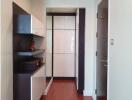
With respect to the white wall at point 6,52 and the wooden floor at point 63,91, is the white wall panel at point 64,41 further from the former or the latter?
the white wall at point 6,52

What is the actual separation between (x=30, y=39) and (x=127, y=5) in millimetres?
2931

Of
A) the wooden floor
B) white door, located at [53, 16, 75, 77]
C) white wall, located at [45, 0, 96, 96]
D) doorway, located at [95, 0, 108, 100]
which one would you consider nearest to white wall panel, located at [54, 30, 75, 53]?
white door, located at [53, 16, 75, 77]

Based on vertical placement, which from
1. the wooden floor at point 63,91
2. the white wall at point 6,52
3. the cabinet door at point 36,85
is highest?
the white wall at point 6,52

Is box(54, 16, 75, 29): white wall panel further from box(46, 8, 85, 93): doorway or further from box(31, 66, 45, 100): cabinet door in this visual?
box(31, 66, 45, 100): cabinet door

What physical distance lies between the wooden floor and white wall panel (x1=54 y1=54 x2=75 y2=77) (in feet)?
1.19

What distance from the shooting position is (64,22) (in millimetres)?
7312

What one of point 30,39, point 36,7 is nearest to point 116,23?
point 30,39

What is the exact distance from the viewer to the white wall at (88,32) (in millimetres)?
5150

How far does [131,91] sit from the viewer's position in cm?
210

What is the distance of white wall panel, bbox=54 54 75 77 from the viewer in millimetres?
7277

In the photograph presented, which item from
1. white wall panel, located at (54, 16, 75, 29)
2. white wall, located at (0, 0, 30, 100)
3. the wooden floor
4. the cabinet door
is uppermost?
white wall panel, located at (54, 16, 75, 29)

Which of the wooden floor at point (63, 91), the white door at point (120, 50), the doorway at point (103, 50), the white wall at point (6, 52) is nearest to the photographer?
the white door at point (120, 50)

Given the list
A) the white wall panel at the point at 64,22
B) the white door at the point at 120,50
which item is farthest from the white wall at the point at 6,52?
the white wall panel at the point at 64,22

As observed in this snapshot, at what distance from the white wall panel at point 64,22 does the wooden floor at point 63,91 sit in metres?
2.03
